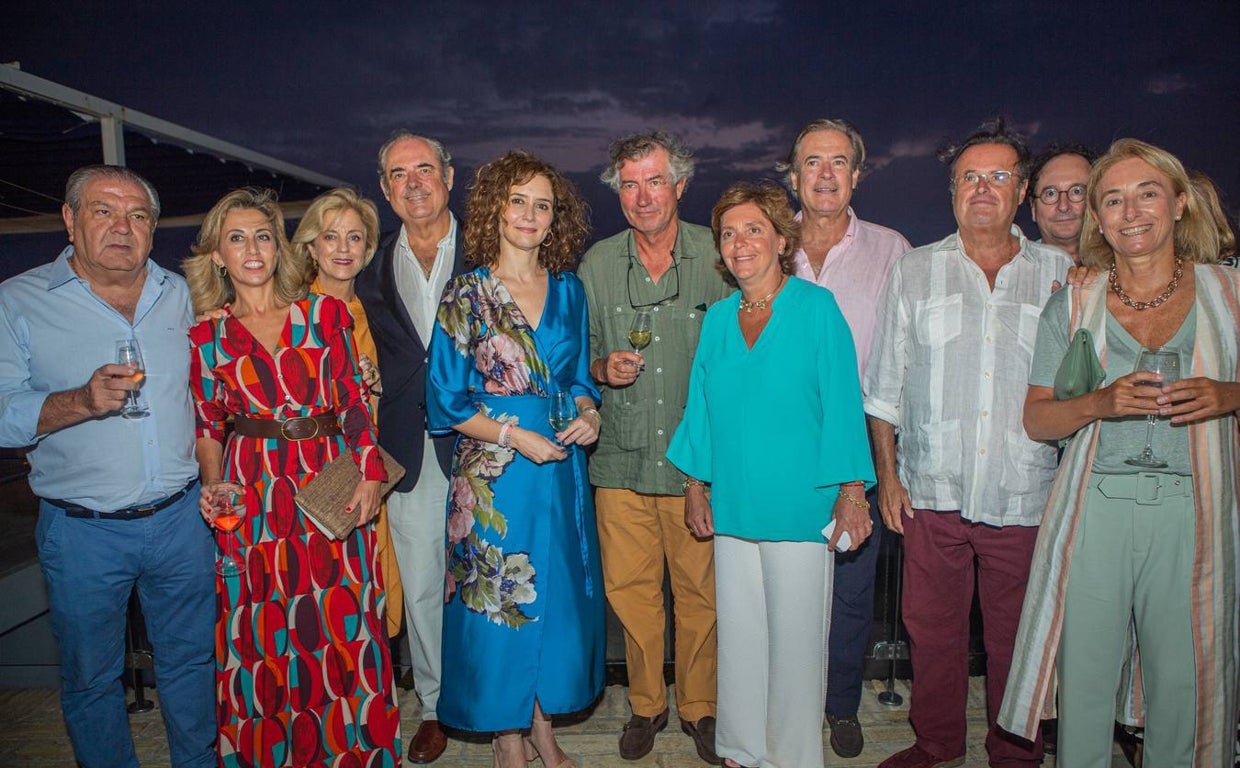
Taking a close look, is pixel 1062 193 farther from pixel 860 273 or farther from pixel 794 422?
pixel 794 422

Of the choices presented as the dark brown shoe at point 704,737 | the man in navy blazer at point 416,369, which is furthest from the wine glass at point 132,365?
the dark brown shoe at point 704,737

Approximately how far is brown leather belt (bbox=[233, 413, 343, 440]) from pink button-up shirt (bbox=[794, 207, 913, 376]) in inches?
75.3


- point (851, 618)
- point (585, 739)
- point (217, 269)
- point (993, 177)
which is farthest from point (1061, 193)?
point (217, 269)

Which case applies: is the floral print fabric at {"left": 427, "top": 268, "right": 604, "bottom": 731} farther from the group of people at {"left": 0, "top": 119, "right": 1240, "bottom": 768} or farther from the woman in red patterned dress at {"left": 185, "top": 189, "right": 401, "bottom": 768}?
the woman in red patterned dress at {"left": 185, "top": 189, "right": 401, "bottom": 768}

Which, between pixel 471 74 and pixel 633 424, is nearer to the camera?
pixel 633 424

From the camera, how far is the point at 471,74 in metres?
9.36

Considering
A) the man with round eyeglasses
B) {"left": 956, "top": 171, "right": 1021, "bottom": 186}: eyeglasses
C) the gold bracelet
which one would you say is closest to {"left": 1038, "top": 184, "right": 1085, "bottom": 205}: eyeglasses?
the man with round eyeglasses

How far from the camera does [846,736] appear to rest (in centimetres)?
322

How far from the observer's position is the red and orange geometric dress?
2613 mm

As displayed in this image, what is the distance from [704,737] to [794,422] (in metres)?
1.39

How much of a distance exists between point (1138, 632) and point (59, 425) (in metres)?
3.41

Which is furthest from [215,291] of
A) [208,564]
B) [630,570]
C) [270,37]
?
[270,37]

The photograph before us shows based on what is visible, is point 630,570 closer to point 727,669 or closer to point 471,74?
point 727,669

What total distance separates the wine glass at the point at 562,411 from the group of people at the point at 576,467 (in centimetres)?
5
